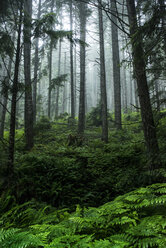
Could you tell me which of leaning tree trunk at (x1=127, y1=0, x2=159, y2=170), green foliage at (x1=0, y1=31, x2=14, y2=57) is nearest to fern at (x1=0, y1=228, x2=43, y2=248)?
leaning tree trunk at (x1=127, y1=0, x2=159, y2=170)

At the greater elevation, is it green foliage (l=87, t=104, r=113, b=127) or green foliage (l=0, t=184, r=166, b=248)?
green foliage (l=87, t=104, r=113, b=127)

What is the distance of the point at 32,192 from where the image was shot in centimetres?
464

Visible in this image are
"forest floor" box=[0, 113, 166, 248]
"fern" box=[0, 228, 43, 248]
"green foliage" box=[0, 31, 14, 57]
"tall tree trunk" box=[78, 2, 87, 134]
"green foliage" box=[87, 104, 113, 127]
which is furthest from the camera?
"green foliage" box=[87, 104, 113, 127]

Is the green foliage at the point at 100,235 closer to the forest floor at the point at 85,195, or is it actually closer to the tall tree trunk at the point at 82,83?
the forest floor at the point at 85,195

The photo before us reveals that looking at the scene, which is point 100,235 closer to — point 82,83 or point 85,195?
point 85,195

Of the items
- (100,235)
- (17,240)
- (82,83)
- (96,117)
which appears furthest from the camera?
(96,117)

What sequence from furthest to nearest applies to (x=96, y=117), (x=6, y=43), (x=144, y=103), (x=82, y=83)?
(x=96, y=117)
(x=82, y=83)
(x=6, y=43)
(x=144, y=103)

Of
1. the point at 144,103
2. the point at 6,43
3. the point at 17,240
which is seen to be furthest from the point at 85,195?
the point at 6,43

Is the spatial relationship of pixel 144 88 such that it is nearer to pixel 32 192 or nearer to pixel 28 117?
pixel 32 192

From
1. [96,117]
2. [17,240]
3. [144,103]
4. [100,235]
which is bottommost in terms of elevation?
[100,235]

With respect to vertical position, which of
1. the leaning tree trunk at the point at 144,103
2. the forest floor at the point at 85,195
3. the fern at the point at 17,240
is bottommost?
the forest floor at the point at 85,195

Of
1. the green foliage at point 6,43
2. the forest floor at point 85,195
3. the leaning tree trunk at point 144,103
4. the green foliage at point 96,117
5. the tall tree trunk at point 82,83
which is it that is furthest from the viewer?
the green foliage at point 96,117

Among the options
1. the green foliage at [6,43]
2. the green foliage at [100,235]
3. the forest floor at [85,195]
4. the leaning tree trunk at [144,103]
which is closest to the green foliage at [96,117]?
the forest floor at [85,195]

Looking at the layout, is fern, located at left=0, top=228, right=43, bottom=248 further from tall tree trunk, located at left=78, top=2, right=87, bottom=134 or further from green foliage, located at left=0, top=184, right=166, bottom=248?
tall tree trunk, located at left=78, top=2, right=87, bottom=134
